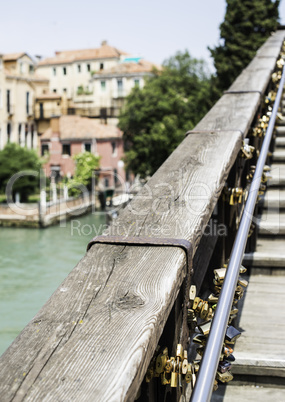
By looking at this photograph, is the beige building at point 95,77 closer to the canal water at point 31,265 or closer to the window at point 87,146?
the window at point 87,146

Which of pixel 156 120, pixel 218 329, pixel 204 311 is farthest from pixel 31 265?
pixel 218 329

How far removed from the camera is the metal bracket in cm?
121

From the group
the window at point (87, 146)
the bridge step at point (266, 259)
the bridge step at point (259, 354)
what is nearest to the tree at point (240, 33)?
the window at point (87, 146)

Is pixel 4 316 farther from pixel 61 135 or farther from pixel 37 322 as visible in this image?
pixel 61 135

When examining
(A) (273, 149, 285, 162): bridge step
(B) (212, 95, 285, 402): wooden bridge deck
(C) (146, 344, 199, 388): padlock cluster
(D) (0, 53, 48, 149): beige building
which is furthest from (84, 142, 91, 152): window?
(C) (146, 344, 199, 388): padlock cluster

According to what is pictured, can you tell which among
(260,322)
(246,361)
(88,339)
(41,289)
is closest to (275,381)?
(246,361)

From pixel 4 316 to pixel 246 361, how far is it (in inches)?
531

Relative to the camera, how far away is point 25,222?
2578 centimetres

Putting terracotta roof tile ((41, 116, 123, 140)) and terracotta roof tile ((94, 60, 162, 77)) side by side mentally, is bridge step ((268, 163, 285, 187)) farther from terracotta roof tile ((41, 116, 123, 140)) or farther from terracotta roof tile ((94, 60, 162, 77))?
terracotta roof tile ((94, 60, 162, 77))

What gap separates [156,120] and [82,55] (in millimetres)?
21046

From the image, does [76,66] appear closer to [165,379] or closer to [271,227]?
[271,227]

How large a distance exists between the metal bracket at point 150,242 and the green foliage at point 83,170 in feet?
93.9

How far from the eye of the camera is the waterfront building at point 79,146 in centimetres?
3150

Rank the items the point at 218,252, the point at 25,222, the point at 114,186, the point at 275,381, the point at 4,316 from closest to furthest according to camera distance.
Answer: the point at 275,381
the point at 218,252
the point at 4,316
the point at 25,222
the point at 114,186
